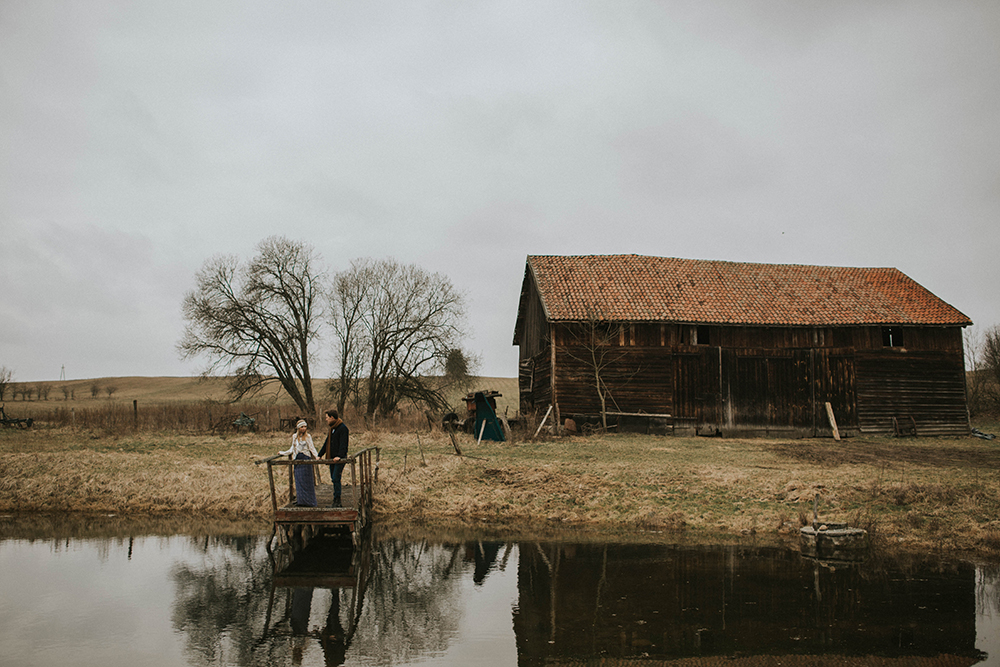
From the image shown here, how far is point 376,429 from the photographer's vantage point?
25562 mm

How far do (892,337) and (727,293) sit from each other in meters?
6.85

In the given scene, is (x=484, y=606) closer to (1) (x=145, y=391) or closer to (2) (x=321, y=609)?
(2) (x=321, y=609)

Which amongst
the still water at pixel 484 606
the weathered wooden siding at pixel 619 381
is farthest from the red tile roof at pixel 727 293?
the still water at pixel 484 606

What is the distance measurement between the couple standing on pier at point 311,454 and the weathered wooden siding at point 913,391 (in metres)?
22.6

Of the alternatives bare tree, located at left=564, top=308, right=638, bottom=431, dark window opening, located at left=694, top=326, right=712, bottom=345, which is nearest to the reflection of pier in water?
bare tree, located at left=564, top=308, right=638, bottom=431

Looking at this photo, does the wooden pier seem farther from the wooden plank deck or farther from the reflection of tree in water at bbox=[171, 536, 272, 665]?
the reflection of tree in water at bbox=[171, 536, 272, 665]

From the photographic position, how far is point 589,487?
51.3 ft

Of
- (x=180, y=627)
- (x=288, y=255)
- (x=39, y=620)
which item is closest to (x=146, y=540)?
(x=39, y=620)

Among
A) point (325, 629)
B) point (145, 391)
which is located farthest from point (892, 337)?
point (145, 391)

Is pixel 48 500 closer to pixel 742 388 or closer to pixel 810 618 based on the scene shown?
pixel 810 618

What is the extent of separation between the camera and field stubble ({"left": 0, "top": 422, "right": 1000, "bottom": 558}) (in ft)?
44.4

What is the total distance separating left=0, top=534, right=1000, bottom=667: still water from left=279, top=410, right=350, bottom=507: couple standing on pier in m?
1.04

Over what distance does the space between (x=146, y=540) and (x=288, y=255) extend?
2554cm

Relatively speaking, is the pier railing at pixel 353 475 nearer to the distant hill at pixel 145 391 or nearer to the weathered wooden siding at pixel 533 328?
the weathered wooden siding at pixel 533 328
